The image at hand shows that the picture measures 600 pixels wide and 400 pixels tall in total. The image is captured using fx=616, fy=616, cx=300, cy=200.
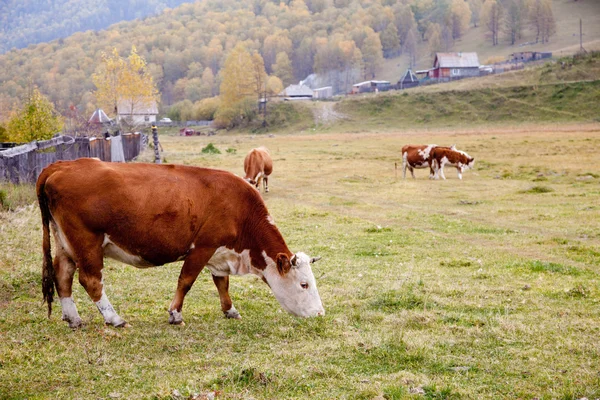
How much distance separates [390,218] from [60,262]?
11939 millimetres

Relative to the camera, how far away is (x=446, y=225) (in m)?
16.9

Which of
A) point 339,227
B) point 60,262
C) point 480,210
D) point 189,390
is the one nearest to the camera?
point 189,390

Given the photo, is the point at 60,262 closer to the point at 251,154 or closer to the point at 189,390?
the point at 189,390

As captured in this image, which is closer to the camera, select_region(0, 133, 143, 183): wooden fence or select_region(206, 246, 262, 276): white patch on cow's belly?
select_region(206, 246, 262, 276): white patch on cow's belly

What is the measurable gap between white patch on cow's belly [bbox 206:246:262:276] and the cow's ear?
1.34 feet

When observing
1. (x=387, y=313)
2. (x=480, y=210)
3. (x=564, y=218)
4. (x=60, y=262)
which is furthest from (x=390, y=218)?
(x=60, y=262)

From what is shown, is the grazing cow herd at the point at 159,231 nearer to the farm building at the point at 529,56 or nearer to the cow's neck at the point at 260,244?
the cow's neck at the point at 260,244

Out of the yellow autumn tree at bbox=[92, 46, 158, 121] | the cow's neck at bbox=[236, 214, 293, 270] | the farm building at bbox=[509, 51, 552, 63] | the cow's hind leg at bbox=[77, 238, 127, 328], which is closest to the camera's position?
the cow's hind leg at bbox=[77, 238, 127, 328]

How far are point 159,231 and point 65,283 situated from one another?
138 centimetres

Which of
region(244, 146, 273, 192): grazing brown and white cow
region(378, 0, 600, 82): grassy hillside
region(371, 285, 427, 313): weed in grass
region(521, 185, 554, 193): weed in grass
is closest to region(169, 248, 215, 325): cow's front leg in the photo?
region(371, 285, 427, 313): weed in grass

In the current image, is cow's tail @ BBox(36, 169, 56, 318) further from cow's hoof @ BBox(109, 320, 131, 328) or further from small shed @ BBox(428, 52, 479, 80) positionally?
small shed @ BBox(428, 52, 479, 80)

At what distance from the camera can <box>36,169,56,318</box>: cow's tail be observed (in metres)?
7.76

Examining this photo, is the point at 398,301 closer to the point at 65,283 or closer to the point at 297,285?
the point at 297,285

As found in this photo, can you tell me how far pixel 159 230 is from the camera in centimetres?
793
